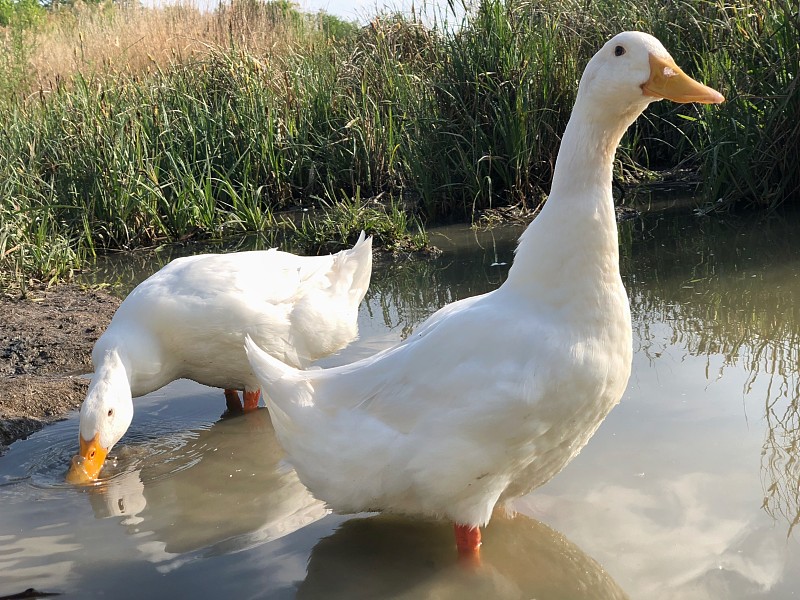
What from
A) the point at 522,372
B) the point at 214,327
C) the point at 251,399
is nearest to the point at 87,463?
the point at 214,327

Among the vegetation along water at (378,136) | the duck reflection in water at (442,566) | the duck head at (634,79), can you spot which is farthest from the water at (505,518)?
the vegetation along water at (378,136)

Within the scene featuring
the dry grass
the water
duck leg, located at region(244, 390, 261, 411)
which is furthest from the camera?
the dry grass

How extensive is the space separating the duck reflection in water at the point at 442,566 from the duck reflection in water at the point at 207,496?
11.9 inches

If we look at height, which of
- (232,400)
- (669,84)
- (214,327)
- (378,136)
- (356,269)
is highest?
(669,84)

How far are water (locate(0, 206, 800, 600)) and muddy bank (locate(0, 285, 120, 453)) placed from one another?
24cm

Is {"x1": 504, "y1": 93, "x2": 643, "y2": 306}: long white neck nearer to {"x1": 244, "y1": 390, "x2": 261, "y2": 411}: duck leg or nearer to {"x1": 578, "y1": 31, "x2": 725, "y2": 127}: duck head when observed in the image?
{"x1": 578, "y1": 31, "x2": 725, "y2": 127}: duck head

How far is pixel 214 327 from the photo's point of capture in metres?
4.42

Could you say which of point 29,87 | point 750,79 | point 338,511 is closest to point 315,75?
point 29,87

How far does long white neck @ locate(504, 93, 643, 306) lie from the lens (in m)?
2.90

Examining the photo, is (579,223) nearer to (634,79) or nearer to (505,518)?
(634,79)

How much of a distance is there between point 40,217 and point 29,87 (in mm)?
4640

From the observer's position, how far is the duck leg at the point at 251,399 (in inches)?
188

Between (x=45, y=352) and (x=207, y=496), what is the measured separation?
225cm

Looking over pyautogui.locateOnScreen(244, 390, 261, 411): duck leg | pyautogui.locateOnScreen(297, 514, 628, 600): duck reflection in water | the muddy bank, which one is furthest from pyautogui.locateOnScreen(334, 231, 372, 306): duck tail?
pyautogui.locateOnScreen(297, 514, 628, 600): duck reflection in water
